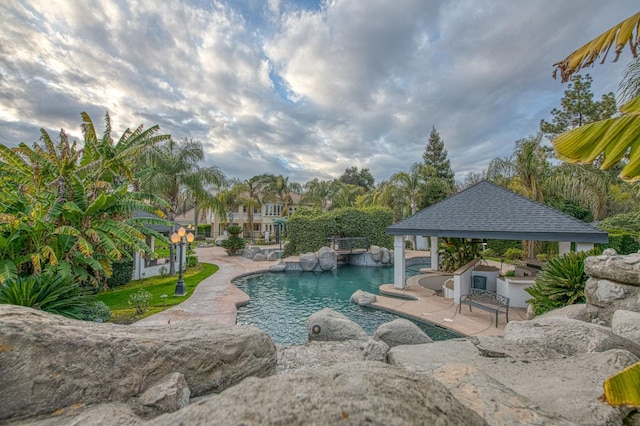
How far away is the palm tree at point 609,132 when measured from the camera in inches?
92.8

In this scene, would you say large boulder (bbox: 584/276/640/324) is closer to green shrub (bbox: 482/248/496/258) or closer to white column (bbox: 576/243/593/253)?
white column (bbox: 576/243/593/253)

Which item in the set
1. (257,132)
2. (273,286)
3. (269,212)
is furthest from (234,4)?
(269,212)

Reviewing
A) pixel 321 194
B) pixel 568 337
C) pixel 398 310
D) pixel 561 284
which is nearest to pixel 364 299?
pixel 398 310

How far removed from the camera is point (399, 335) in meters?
6.57

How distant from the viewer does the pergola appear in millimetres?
8883

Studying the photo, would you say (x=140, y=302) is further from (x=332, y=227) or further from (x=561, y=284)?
(x=332, y=227)

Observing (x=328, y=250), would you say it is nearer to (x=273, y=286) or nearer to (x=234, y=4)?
(x=273, y=286)

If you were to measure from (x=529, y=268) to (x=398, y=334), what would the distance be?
1061 cm

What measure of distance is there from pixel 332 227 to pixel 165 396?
22.0 metres

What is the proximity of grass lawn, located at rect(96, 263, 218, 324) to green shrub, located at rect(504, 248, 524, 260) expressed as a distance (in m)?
23.5

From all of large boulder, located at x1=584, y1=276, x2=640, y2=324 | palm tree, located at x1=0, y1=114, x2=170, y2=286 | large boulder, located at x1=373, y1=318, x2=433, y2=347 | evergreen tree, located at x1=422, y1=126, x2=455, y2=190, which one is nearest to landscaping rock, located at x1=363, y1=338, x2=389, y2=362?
large boulder, located at x1=373, y1=318, x2=433, y2=347

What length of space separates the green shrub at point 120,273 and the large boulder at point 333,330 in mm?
11650

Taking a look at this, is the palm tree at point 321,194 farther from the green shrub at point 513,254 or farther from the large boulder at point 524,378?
the large boulder at point 524,378

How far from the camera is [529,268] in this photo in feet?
42.8
